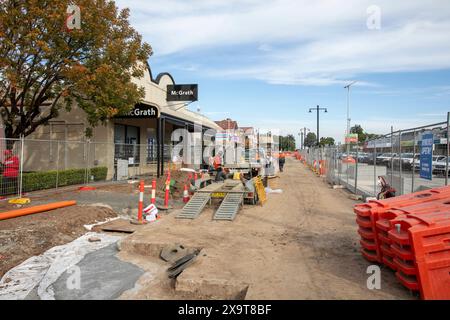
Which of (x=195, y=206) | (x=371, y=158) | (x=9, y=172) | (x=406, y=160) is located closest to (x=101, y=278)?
(x=195, y=206)

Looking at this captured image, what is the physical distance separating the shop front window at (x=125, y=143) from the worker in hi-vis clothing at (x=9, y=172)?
670cm

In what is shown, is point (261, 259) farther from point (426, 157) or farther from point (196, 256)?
point (426, 157)

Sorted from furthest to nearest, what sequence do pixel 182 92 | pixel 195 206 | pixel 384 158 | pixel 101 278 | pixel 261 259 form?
1. pixel 182 92
2. pixel 384 158
3. pixel 195 206
4. pixel 261 259
5. pixel 101 278

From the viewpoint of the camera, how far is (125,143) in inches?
941

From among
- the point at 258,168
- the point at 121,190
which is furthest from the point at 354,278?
the point at 121,190

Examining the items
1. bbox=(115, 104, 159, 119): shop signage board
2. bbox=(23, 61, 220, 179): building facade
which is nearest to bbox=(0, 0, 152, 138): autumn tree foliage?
bbox=(115, 104, 159, 119): shop signage board

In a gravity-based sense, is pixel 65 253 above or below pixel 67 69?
below

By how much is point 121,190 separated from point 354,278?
505 inches

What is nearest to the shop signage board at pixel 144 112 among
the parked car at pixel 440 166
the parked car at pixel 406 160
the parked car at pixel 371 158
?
the parked car at pixel 371 158

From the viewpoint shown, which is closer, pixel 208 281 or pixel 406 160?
pixel 208 281

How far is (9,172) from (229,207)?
806 cm

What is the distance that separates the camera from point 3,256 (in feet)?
22.2

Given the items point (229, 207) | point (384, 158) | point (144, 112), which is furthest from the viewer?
point (144, 112)
